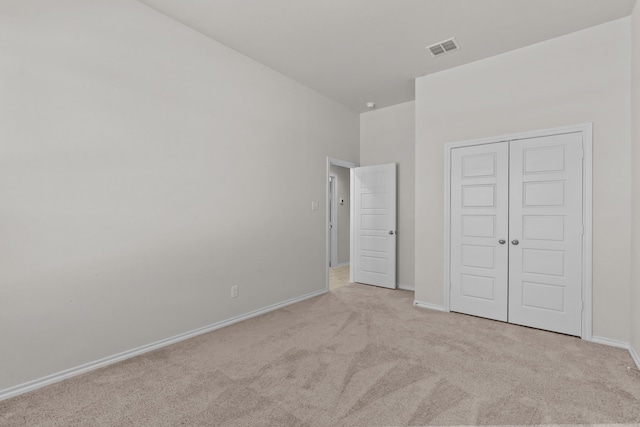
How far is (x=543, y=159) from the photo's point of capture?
10.5 feet

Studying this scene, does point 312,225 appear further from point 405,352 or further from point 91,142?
point 91,142

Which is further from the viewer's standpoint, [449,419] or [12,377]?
[12,377]

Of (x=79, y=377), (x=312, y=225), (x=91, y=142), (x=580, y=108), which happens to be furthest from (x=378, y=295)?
(x=91, y=142)

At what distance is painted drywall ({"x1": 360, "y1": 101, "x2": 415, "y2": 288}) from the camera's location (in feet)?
16.2

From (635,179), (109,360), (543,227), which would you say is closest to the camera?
(109,360)

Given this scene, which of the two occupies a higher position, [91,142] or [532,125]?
[532,125]

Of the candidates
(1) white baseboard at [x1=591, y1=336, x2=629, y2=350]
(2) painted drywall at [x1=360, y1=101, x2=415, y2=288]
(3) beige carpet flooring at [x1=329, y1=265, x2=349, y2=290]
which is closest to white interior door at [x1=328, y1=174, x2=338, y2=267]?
(3) beige carpet flooring at [x1=329, y1=265, x2=349, y2=290]

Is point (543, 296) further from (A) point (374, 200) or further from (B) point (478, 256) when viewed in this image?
(A) point (374, 200)

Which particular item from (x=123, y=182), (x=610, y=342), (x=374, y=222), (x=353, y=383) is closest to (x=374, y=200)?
(x=374, y=222)

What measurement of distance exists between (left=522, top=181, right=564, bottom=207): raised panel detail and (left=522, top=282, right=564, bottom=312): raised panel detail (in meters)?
0.84

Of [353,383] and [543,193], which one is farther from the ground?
[543,193]

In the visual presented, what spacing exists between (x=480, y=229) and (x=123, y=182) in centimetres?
365

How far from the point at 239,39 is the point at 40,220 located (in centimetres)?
240

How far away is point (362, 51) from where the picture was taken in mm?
3416
